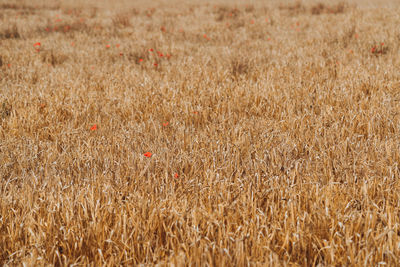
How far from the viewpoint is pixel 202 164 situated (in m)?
2.24

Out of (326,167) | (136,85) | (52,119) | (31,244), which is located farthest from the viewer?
(136,85)

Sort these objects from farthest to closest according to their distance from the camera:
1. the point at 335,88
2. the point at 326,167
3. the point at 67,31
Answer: the point at 67,31
the point at 335,88
the point at 326,167

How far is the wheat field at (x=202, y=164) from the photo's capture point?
4.98ft

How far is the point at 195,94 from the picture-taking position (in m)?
3.78

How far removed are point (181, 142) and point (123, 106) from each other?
3.64ft

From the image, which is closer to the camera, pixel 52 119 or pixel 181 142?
pixel 181 142

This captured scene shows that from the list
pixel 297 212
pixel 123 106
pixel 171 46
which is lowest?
pixel 297 212

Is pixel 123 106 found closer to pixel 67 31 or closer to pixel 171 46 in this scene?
pixel 171 46

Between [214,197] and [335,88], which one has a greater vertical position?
[335,88]

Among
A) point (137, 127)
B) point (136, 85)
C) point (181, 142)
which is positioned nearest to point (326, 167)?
point (181, 142)

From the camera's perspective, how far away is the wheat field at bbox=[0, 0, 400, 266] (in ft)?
4.98

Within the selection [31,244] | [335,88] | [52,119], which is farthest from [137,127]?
[335,88]

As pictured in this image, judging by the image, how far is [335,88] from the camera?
12.1 ft

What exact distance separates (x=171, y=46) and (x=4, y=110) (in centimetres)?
381
